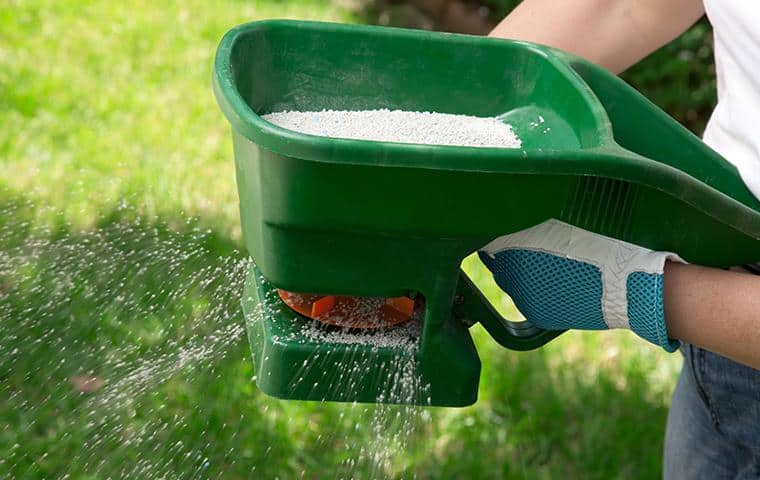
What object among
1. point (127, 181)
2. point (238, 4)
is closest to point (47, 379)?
point (127, 181)

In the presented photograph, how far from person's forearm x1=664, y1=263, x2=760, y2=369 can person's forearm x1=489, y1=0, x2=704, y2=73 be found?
1.33 ft

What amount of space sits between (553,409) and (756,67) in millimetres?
1293

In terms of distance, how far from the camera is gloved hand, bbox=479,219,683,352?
1.18 metres

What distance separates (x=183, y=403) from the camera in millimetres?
2213

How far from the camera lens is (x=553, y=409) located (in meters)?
2.45

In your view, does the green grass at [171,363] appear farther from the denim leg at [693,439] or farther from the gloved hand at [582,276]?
the denim leg at [693,439]

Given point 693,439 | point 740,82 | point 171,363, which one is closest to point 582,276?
point 740,82

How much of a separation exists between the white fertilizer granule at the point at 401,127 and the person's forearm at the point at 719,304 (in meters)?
0.26

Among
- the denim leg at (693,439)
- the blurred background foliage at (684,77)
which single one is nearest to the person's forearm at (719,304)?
the denim leg at (693,439)

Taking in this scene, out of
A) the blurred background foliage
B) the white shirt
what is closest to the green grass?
the white shirt

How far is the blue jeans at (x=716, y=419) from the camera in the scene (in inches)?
57.5

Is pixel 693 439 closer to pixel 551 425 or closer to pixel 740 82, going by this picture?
pixel 740 82

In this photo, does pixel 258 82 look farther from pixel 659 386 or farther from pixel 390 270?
pixel 659 386

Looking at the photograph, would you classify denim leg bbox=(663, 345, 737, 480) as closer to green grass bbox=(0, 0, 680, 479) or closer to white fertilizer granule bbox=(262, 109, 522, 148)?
white fertilizer granule bbox=(262, 109, 522, 148)
